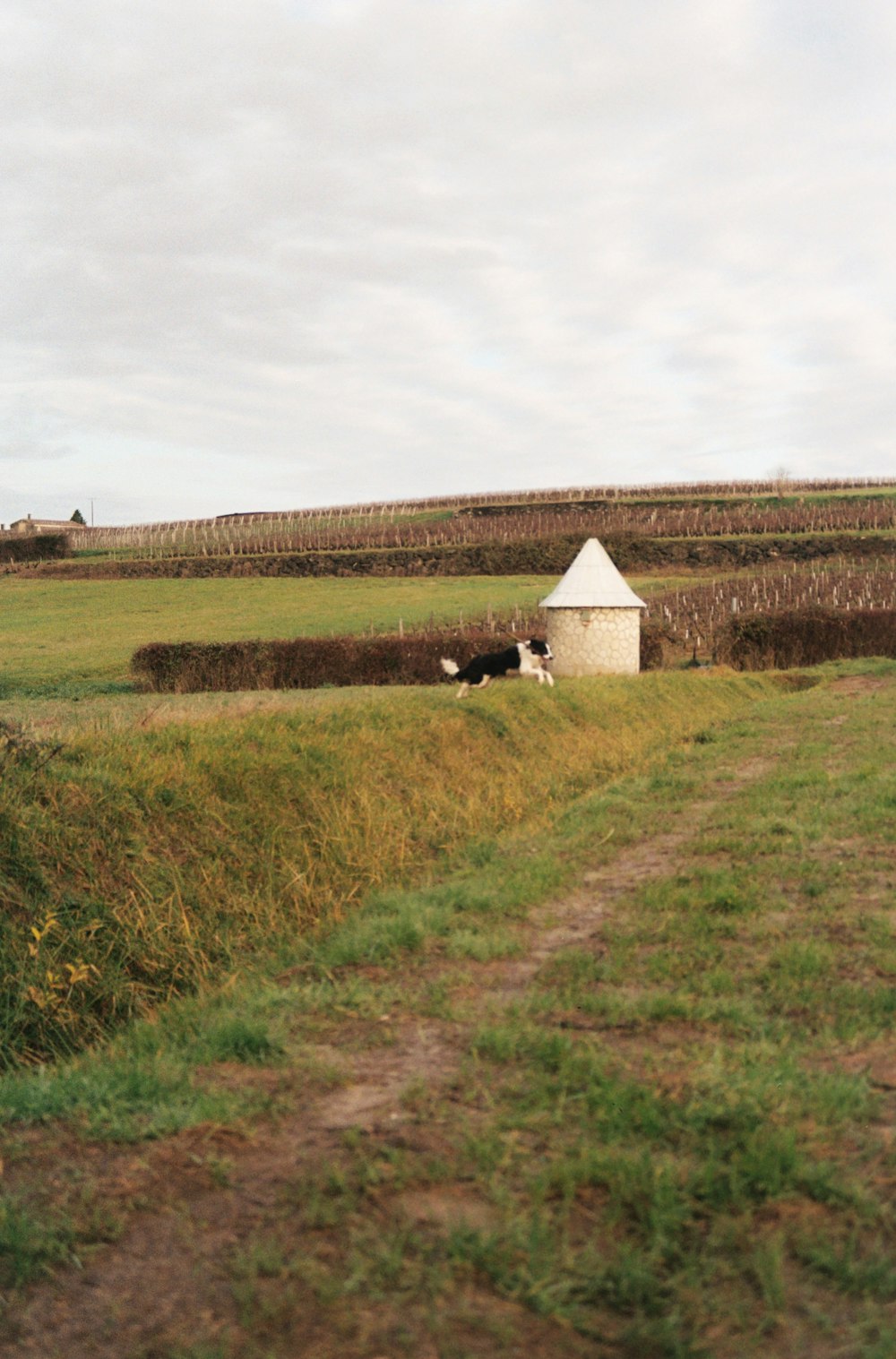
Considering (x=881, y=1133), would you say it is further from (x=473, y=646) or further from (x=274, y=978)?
(x=473, y=646)

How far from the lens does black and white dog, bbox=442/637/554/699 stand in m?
20.0

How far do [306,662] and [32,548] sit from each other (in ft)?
210

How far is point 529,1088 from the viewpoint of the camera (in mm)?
4645

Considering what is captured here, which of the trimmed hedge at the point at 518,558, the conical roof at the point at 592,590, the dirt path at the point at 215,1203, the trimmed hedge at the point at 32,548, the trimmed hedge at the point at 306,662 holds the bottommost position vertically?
the dirt path at the point at 215,1203

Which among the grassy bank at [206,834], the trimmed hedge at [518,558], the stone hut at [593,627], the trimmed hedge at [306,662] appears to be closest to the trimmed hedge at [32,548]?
the trimmed hedge at [518,558]

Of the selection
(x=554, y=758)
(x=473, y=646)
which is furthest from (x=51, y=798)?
(x=473, y=646)

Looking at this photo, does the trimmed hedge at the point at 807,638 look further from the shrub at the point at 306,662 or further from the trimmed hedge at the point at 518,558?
the trimmed hedge at the point at 518,558

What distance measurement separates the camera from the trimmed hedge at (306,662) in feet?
101

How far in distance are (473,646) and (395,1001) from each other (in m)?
25.4

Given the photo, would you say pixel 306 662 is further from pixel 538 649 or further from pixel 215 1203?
pixel 215 1203

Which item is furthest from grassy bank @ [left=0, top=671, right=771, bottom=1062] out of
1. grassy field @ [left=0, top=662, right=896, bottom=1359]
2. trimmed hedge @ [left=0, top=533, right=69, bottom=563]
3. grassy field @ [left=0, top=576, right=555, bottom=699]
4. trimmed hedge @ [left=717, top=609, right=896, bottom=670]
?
trimmed hedge @ [left=0, top=533, right=69, bottom=563]

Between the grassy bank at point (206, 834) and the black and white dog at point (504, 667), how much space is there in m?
6.20

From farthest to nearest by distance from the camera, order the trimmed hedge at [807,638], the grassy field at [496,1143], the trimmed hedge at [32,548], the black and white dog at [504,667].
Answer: the trimmed hedge at [32,548], the trimmed hedge at [807,638], the black and white dog at [504,667], the grassy field at [496,1143]

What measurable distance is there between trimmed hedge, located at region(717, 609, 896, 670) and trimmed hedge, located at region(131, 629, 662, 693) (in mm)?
3924
